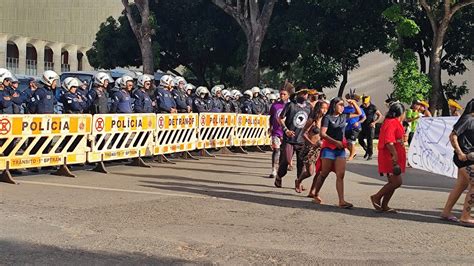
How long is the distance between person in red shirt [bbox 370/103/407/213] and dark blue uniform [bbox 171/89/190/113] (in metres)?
9.59

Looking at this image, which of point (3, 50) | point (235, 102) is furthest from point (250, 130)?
point (3, 50)

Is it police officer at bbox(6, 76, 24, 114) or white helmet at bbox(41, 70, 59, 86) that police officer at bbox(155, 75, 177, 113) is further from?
white helmet at bbox(41, 70, 59, 86)

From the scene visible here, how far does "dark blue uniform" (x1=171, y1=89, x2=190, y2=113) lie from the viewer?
19311 mm

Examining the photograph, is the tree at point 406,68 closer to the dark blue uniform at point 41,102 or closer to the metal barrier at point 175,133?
the metal barrier at point 175,133

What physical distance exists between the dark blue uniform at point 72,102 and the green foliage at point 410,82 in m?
19.0

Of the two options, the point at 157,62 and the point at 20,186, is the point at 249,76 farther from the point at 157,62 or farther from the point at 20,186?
the point at 20,186

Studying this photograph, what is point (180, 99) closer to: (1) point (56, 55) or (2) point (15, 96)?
(2) point (15, 96)

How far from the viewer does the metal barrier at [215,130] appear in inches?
775

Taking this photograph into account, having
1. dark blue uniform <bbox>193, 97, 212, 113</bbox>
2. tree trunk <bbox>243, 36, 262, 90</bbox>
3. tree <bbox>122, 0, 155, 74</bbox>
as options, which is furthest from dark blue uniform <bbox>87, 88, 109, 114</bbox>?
tree trunk <bbox>243, 36, 262, 90</bbox>

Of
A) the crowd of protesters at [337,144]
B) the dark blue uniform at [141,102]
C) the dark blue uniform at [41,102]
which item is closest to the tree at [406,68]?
the dark blue uniform at [141,102]

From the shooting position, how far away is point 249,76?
101 ft

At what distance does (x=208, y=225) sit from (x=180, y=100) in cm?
1063

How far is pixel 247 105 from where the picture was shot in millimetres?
23516

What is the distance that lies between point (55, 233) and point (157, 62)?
1188 inches
